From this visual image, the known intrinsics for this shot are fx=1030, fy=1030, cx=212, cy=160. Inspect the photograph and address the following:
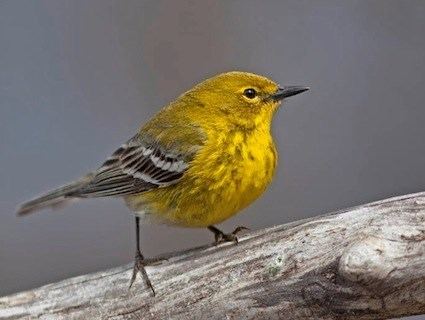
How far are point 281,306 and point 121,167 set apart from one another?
5.42 feet

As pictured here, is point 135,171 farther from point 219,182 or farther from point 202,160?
point 219,182

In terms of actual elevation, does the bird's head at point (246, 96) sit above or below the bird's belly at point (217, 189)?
above

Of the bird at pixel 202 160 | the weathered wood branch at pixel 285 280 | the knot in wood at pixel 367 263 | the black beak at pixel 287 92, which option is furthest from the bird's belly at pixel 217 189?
the knot in wood at pixel 367 263

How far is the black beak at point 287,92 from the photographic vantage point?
520cm

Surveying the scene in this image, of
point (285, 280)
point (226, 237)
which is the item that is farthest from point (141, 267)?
point (285, 280)

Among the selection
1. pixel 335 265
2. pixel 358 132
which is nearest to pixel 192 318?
pixel 335 265

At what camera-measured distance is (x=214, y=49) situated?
7582 millimetres

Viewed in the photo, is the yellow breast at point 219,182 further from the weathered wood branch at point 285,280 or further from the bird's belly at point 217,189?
the weathered wood branch at point 285,280

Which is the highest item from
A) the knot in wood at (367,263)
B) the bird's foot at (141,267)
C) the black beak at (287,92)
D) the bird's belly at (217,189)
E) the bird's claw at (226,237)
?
the black beak at (287,92)

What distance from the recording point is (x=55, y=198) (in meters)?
5.87

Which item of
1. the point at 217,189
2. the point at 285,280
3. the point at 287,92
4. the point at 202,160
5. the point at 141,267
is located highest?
the point at 287,92

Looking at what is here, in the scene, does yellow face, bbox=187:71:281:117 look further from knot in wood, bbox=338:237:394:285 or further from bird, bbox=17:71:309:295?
knot in wood, bbox=338:237:394:285

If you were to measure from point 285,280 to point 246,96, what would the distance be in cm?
131

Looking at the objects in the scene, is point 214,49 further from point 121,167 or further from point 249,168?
point 249,168
